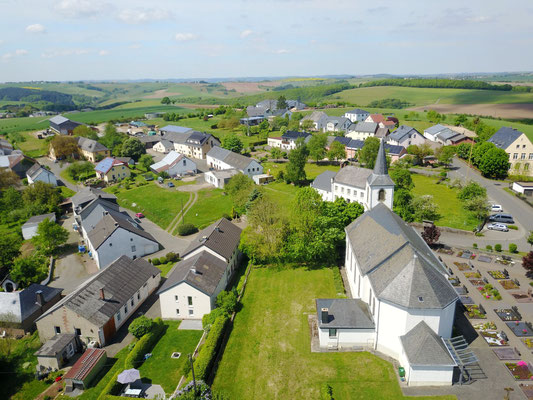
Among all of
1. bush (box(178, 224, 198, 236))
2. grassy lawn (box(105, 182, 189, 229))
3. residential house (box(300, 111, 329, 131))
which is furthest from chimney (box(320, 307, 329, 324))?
residential house (box(300, 111, 329, 131))

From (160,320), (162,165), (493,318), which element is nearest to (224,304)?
(160,320)

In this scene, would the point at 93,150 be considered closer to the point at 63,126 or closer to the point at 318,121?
the point at 63,126

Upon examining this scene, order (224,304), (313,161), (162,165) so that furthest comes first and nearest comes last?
(313,161)
(162,165)
(224,304)

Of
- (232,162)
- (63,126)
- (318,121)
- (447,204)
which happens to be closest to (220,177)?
(232,162)

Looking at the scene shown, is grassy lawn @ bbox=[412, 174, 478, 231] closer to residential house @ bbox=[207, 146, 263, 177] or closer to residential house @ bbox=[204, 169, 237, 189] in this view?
residential house @ bbox=[207, 146, 263, 177]

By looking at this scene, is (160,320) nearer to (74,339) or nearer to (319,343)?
(74,339)
